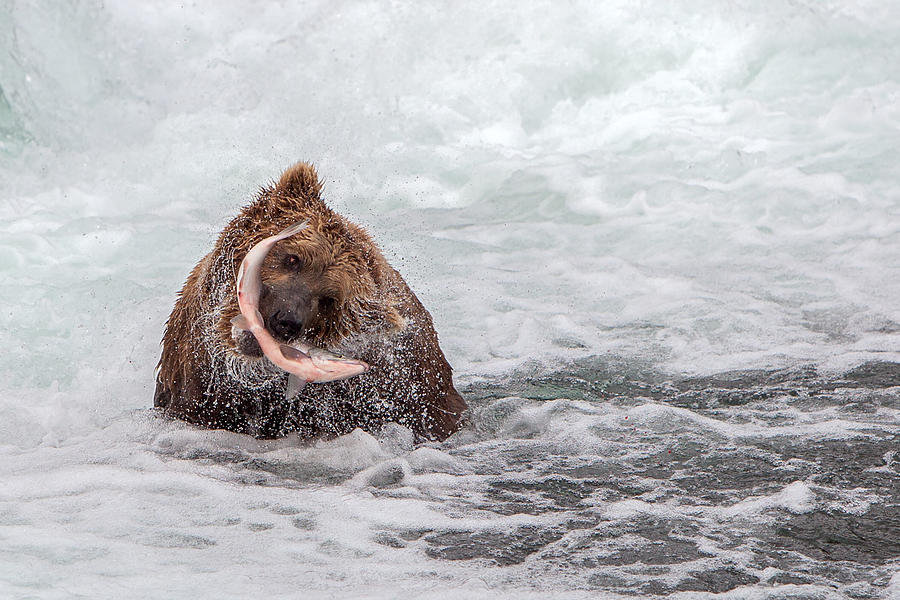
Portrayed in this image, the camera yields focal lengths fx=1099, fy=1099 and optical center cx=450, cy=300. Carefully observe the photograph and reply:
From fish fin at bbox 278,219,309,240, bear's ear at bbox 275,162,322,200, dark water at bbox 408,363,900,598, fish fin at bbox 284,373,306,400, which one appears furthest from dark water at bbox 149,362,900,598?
bear's ear at bbox 275,162,322,200

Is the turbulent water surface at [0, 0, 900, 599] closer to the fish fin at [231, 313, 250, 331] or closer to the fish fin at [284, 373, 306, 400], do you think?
the fish fin at [284, 373, 306, 400]

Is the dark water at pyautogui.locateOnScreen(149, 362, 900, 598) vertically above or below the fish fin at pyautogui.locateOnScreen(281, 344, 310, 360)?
below

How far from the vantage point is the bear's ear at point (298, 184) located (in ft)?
17.1

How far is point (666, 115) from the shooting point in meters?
12.8

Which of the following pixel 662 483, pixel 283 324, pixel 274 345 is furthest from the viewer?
pixel 662 483

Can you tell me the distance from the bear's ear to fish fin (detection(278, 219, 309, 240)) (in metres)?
0.34

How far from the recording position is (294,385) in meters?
4.82

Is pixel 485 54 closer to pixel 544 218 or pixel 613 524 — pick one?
pixel 544 218

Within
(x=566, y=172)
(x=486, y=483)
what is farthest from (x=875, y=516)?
(x=566, y=172)

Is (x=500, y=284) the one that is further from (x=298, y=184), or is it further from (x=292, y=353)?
(x=292, y=353)

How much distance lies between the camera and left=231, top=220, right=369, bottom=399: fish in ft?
14.4

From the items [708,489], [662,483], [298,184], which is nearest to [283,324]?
[298,184]

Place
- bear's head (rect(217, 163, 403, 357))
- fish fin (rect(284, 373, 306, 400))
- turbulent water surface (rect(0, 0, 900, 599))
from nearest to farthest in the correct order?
turbulent water surface (rect(0, 0, 900, 599)), bear's head (rect(217, 163, 403, 357)), fish fin (rect(284, 373, 306, 400))

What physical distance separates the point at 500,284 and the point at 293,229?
14.2 feet
